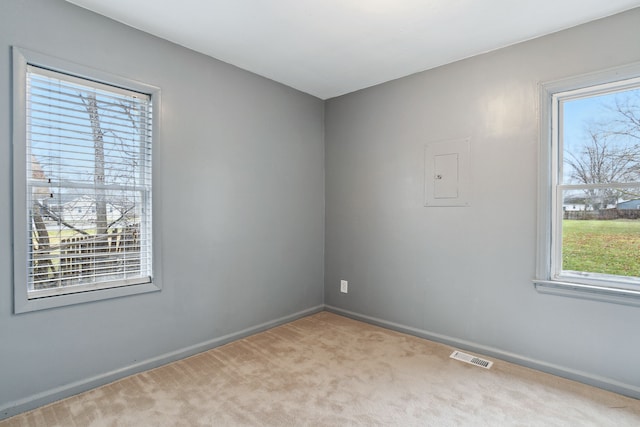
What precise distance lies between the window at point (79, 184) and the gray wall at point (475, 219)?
6.40 ft

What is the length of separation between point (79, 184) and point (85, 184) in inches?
1.3

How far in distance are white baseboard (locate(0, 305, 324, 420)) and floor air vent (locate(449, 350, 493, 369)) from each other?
1665 mm

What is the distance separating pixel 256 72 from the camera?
9.97 feet

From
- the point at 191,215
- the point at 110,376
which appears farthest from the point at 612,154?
the point at 110,376

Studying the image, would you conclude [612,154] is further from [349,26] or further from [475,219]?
[349,26]

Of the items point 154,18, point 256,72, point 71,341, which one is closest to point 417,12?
point 256,72

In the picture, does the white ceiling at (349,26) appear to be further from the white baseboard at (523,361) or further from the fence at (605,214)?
the white baseboard at (523,361)

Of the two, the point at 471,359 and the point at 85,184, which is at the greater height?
the point at 85,184

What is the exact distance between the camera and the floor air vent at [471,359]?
8.10 feet

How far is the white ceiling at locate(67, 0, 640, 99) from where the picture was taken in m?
2.03

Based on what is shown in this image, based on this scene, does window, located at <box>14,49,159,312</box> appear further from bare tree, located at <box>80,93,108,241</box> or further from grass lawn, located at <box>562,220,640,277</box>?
grass lawn, located at <box>562,220,640,277</box>

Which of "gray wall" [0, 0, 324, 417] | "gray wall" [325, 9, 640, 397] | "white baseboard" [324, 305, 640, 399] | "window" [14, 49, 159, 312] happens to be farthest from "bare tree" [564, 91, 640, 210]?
"window" [14, 49, 159, 312]

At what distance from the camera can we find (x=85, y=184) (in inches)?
83.9

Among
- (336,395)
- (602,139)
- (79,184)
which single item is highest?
(602,139)
